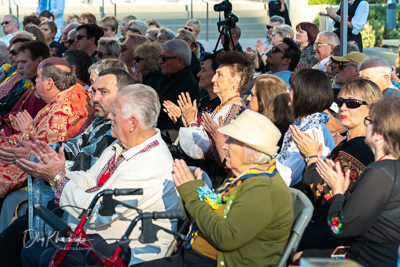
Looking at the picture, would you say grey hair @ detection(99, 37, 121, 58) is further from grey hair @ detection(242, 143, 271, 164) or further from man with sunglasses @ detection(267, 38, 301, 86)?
grey hair @ detection(242, 143, 271, 164)

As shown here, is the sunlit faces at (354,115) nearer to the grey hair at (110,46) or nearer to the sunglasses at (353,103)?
the sunglasses at (353,103)

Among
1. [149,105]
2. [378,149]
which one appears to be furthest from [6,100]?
[378,149]

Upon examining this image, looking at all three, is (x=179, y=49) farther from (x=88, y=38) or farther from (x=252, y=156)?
(x=252, y=156)

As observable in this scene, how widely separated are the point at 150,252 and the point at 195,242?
1.43 ft

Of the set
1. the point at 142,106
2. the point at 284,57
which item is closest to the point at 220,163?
the point at 142,106

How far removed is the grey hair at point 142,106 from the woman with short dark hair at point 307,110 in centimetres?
108

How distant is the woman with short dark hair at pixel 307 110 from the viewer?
4.62 m

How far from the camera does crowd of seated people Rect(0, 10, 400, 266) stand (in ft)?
11.0

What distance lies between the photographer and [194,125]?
17.7 feet

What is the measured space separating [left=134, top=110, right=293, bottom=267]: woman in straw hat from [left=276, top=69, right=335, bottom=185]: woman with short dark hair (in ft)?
3.64

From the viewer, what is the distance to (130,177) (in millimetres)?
3889

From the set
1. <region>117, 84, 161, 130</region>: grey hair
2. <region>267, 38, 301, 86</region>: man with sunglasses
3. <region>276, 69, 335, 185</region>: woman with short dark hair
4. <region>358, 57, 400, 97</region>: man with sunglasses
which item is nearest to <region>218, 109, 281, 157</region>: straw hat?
<region>117, 84, 161, 130</region>: grey hair

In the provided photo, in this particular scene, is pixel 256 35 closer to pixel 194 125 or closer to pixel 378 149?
pixel 194 125

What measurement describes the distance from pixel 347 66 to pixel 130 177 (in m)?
3.36
